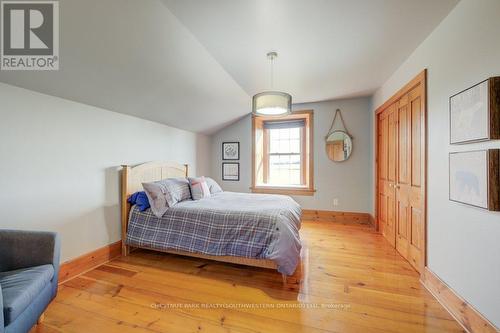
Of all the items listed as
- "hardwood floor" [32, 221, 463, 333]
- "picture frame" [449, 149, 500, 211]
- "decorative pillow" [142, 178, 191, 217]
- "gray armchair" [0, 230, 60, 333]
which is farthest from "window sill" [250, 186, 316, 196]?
"gray armchair" [0, 230, 60, 333]

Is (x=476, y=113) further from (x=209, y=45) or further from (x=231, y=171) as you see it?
(x=231, y=171)

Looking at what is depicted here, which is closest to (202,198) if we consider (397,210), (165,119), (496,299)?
(165,119)

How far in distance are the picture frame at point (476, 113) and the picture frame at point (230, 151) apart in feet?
12.2

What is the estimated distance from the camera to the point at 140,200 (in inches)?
107

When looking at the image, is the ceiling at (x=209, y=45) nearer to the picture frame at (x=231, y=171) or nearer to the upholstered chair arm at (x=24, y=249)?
the upholstered chair arm at (x=24, y=249)

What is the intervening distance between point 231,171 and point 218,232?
2.71 meters

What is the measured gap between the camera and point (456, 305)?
5.49 feet

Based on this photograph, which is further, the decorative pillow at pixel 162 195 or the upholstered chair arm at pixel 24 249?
the decorative pillow at pixel 162 195

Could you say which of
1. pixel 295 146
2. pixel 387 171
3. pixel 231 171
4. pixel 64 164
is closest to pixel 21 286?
pixel 64 164

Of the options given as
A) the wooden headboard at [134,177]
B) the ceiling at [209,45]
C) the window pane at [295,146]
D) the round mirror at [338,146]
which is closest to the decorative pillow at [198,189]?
the wooden headboard at [134,177]

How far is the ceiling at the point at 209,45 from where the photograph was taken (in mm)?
1713

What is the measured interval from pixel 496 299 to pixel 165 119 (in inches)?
156

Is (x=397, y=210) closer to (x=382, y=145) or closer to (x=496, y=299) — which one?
(x=382, y=145)

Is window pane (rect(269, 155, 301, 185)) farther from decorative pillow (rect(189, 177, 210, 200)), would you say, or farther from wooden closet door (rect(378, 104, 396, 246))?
decorative pillow (rect(189, 177, 210, 200))
